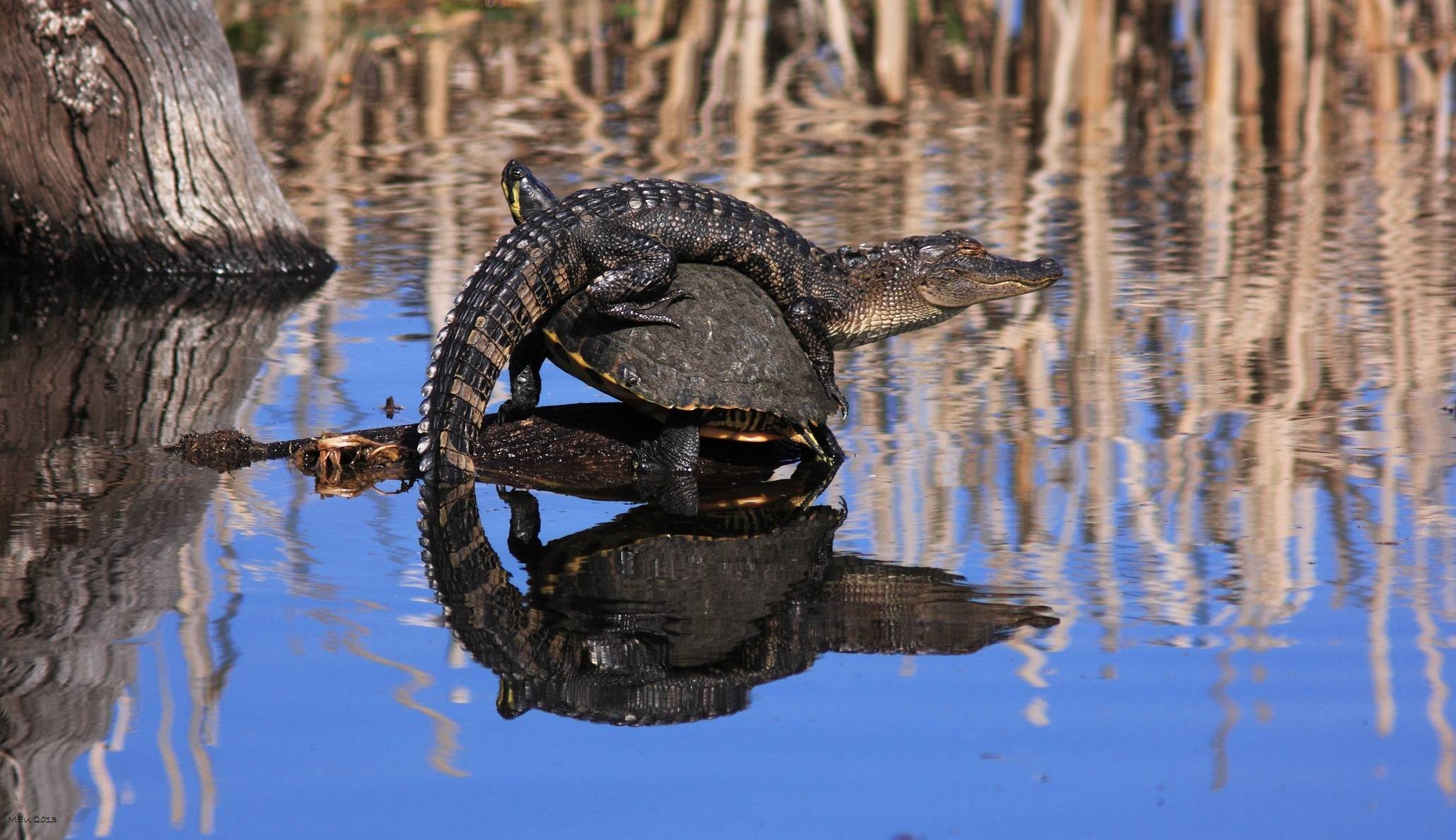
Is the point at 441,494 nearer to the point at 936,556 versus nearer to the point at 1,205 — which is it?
the point at 936,556

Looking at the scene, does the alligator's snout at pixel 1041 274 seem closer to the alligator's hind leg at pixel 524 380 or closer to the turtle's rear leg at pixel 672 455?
the turtle's rear leg at pixel 672 455

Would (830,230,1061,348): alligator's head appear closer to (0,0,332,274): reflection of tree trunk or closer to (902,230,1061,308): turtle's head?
(902,230,1061,308): turtle's head

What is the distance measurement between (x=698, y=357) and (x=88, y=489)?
202cm

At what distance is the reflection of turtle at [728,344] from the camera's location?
5.48 meters

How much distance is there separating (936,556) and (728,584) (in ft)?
2.09

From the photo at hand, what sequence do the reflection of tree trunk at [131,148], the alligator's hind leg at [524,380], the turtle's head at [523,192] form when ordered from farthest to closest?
1. the reflection of tree trunk at [131,148]
2. the turtle's head at [523,192]
3. the alligator's hind leg at [524,380]

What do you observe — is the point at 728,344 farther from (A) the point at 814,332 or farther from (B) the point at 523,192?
(B) the point at 523,192

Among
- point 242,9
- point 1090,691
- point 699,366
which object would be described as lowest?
point 1090,691

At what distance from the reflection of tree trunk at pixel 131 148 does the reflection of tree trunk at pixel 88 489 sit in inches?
13.7

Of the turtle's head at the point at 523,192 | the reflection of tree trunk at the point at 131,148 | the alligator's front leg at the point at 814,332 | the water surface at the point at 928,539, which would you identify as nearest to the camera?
the water surface at the point at 928,539

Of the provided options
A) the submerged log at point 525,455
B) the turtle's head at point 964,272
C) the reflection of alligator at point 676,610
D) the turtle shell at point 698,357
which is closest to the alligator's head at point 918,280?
the turtle's head at point 964,272

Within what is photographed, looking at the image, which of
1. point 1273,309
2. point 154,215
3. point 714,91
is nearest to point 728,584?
point 1273,309

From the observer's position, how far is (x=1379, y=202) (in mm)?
9820

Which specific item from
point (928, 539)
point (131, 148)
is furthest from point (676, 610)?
point (131, 148)
